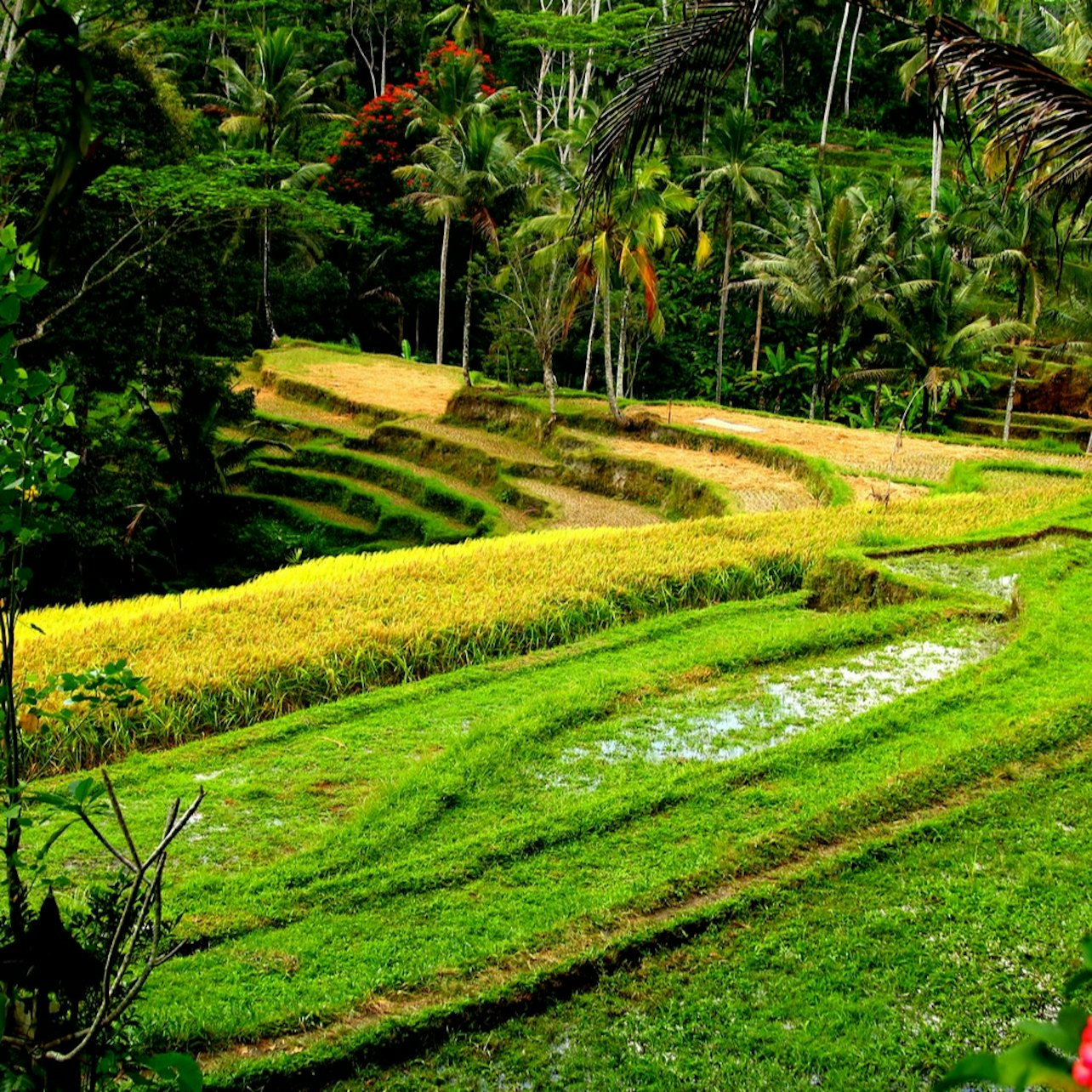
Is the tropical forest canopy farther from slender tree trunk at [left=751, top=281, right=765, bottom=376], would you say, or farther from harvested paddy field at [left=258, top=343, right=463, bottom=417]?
harvested paddy field at [left=258, top=343, right=463, bottom=417]

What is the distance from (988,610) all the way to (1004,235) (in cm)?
1695

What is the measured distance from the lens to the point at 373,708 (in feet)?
20.5

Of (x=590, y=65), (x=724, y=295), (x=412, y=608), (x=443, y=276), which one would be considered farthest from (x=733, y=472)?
(x=590, y=65)

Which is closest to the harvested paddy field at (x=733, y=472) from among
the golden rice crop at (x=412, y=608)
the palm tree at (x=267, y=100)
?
the golden rice crop at (x=412, y=608)

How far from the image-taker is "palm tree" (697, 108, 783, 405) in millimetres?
22625

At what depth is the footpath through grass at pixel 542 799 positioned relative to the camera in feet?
11.5

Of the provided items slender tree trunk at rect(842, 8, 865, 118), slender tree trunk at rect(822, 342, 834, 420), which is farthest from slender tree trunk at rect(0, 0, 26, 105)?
slender tree trunk at rect(842, 8, 865, 118)

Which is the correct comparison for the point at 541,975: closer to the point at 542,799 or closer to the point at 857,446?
the point at 542,799

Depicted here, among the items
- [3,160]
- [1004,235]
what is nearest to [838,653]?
[3,160]

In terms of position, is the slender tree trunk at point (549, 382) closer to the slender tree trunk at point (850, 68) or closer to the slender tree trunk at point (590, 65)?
the slender tree trunk at point (590, 65)

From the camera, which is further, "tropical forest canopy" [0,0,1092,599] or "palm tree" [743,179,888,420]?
"palm tree" [743,179,888,420]

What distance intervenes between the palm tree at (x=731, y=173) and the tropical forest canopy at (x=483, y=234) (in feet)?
0.25

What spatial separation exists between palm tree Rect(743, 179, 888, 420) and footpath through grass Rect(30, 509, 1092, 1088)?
14441 mm

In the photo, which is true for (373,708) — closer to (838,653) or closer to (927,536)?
(838,653)
